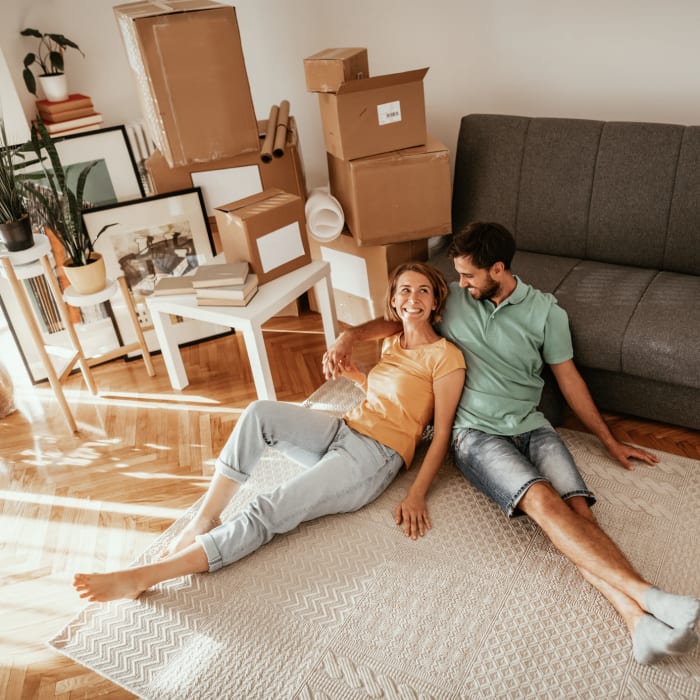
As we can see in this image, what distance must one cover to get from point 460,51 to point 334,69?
0.72m

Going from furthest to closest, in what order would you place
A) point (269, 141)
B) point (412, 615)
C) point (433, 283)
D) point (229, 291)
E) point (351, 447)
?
1. point (269, 141)
2. point (229, 291)
3. point (433, 283)
4. point (351, 447)
5. point (412, 615)

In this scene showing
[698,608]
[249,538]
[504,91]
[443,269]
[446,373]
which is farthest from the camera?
[504,91]

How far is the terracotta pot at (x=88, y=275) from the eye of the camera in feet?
8.39

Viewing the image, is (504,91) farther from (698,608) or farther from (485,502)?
(698,608)

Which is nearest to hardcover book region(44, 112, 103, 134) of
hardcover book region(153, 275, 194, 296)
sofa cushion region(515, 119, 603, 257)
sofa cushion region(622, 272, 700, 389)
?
hardcover book region(153, 275, 194, 296)

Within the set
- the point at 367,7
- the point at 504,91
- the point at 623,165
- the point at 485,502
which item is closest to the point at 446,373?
the point at 485,502

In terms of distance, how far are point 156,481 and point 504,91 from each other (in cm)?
206

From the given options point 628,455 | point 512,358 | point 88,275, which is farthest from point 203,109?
point 628,455

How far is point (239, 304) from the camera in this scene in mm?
2369

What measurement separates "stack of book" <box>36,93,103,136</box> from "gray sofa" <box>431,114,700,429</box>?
159 centimetres

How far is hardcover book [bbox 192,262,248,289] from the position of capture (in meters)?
2.37

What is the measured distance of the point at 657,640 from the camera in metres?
1.43

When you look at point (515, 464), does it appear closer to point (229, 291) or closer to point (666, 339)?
point (666, 339)

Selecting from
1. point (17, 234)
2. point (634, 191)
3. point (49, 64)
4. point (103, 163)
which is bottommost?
point (634, 191)
